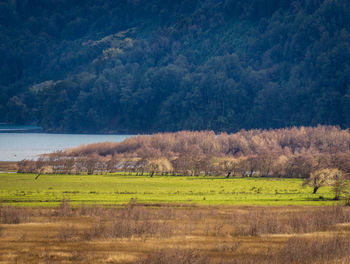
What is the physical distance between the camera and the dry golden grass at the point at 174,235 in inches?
1649

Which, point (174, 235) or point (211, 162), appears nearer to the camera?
point (174, 235)

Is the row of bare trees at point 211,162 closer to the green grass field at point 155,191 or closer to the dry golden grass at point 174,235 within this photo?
the green grass field at point 155,191

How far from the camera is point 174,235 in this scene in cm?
5000

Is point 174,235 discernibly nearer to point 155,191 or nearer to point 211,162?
point 155,191

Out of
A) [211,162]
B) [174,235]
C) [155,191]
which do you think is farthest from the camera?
[211,162]

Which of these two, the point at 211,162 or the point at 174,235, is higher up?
the point at 211,162

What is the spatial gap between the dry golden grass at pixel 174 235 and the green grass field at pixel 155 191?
7031 millimetres

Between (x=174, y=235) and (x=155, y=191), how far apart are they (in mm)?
30164

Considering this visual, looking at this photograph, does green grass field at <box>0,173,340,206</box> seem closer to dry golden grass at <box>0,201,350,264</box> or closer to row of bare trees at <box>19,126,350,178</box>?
row of bare trees at <box>19,126,350,178</box>

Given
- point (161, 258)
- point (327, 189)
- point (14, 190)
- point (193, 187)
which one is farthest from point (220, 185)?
point (161, 258)

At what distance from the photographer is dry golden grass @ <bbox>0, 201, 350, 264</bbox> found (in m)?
41.9

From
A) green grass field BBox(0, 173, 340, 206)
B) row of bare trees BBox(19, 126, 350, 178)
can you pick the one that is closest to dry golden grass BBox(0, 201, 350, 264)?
green grass field BBox(0, 173, 340, 206)

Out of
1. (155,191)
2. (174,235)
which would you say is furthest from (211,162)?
(174,235)

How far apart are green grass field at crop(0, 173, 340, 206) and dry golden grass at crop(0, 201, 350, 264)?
23.1 ft
